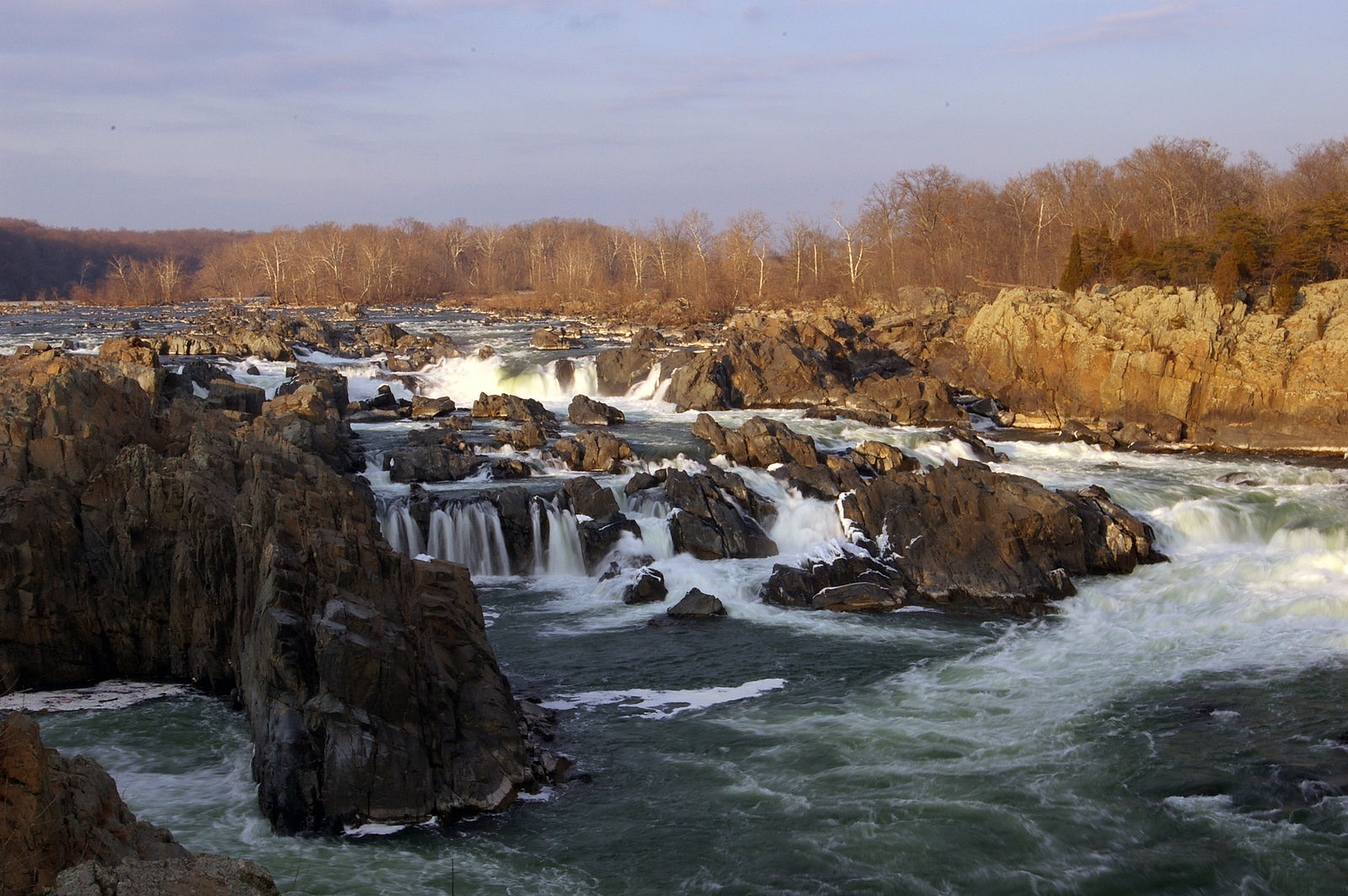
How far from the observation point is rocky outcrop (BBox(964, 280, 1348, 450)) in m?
30.8

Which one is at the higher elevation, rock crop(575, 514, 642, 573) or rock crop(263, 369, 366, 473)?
rock crop(263, 369, 366, 473)

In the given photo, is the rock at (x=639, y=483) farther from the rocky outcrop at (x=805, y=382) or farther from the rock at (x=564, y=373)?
the rock at (x=564, y=373)

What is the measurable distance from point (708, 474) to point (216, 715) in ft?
41.3

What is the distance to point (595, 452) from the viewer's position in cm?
2625

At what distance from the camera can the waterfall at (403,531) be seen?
20969mm

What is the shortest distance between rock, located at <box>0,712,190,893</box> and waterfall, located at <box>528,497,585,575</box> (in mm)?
13512

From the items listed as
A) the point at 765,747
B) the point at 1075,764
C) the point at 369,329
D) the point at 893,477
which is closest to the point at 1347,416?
the point at 893,477

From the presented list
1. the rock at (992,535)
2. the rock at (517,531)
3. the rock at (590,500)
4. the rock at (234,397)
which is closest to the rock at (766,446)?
the rock at (992,535)

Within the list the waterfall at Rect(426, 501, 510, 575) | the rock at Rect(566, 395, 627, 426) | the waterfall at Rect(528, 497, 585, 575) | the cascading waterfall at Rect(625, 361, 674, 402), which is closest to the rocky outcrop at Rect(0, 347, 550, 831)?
the waterfall at Rect(426, 501, 510, 575)

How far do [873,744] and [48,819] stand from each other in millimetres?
9116

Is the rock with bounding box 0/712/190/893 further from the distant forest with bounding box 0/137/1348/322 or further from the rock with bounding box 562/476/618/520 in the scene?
the distant forest with bounding box 0/137/1348/322

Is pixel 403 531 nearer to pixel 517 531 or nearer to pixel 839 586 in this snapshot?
pixel 517 531

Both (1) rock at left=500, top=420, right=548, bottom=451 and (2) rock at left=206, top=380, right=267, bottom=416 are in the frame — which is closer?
(2) rock at left=206, top=380, right=267, bottom=416

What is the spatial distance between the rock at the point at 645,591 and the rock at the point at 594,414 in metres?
13.6
